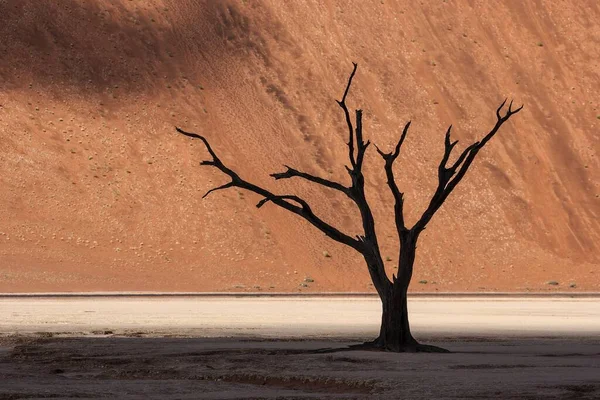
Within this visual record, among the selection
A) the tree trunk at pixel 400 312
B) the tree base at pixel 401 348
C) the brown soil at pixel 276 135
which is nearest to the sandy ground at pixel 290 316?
the tree base at pixel 401 348

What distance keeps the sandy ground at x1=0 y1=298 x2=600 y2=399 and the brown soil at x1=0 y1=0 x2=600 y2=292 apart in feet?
90.1

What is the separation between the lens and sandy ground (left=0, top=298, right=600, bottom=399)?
715 inches

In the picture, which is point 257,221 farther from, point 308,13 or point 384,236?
point 308,13

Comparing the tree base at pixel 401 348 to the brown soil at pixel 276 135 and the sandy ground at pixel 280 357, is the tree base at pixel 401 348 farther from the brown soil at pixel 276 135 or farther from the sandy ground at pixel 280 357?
the brown soil at pixel 276 135

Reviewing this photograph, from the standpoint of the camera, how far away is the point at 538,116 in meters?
87.8

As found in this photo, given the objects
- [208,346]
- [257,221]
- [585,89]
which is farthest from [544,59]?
[208,346]

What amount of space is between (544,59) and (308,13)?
17570mm

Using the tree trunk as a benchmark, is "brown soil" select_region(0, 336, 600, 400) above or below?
below

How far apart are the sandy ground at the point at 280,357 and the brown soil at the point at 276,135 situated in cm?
2745

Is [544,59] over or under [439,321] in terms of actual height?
over

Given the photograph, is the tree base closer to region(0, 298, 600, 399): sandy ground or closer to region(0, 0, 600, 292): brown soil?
region(0, 298, 600, 399): sandy ground

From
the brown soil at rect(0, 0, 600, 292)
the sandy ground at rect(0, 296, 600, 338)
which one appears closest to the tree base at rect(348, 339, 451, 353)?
the sandy ground at rect(0, 296, 600, 338)

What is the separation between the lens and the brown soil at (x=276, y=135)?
7181 centimetres

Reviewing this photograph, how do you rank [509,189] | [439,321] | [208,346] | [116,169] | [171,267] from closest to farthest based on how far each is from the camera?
[208,346]
[439,321]
[171,267]
[116,169]
[509,189]
